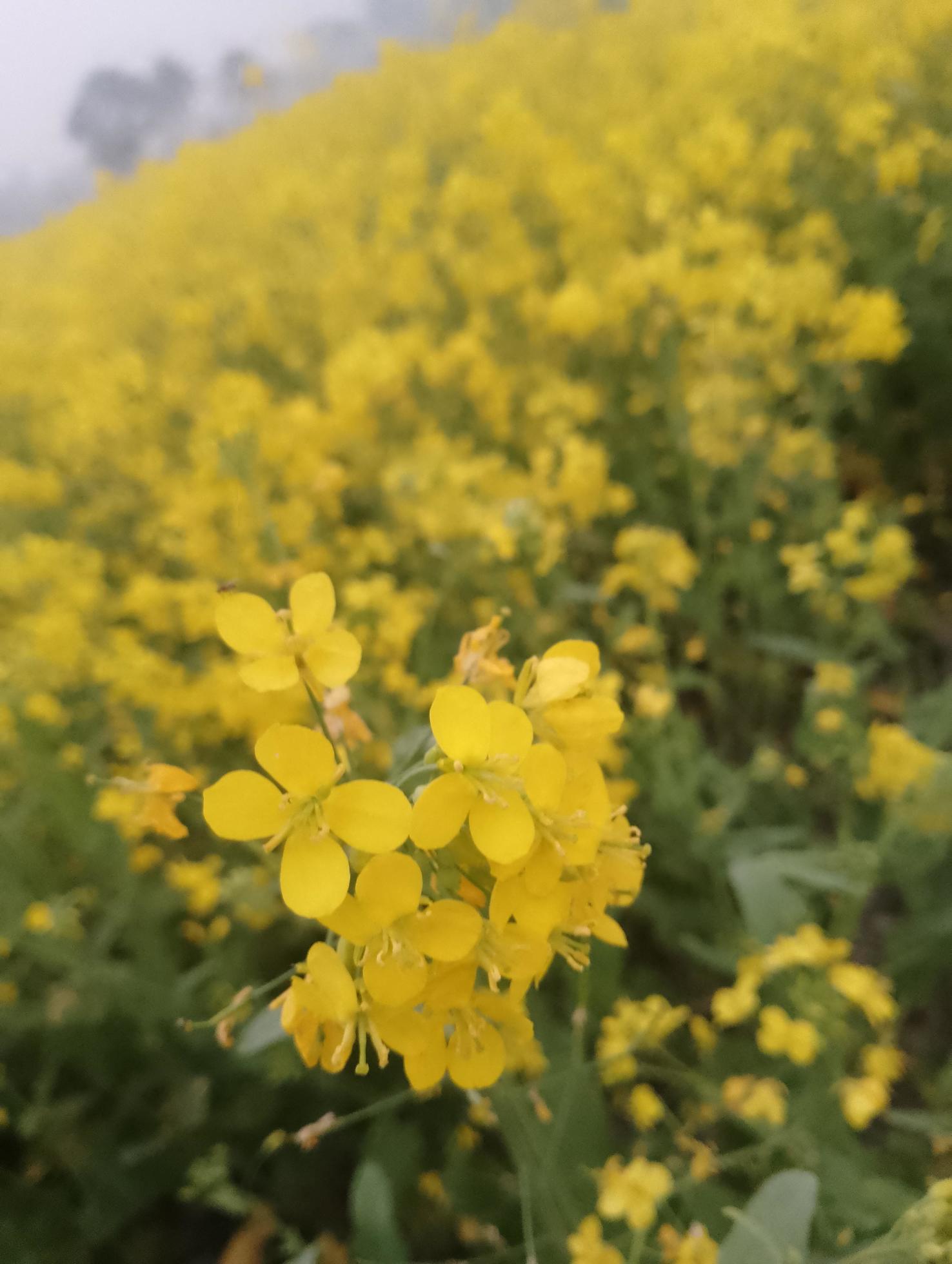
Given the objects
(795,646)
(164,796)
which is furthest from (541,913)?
(795,646)

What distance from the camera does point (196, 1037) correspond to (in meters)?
1.43

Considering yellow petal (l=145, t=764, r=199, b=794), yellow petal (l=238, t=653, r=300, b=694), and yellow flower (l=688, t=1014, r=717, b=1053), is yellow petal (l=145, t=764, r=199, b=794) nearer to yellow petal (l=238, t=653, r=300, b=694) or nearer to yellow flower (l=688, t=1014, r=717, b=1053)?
yellow petal (l=238, t=653, r=300, b=694)

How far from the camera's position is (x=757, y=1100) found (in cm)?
107

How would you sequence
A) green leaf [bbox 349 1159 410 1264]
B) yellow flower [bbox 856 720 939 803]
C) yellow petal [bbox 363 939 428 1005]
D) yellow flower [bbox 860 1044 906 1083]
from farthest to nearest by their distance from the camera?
yellow flower [bbox 856 720 939 803], yellow flower [bbox 860 1044 906 1083], green leaf [bbox 349 1159 410 1264], yellow petal [bbox 363 939 428 1005]

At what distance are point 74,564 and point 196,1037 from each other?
1516 millimetres

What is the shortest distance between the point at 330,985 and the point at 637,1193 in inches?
24.2

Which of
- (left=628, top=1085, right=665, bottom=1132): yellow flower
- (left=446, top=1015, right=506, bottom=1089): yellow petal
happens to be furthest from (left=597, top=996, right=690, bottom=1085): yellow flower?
(left=446, top=1015, right=506, bottom=1089): yellow petal

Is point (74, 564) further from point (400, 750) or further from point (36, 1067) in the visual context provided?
point (400, 750)

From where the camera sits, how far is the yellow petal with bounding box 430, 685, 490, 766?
52cm

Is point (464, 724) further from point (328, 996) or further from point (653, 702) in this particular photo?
point (653, 702)

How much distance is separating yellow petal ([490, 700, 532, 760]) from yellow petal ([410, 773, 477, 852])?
0.04 meters

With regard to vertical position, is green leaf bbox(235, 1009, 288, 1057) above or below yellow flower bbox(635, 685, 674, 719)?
above

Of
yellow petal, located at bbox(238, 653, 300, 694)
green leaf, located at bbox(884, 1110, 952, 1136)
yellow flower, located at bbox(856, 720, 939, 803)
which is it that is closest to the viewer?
yellow petal, located at bbox(238, 653, 300, 694)

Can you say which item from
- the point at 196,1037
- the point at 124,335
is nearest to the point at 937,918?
the point at 196,1037
